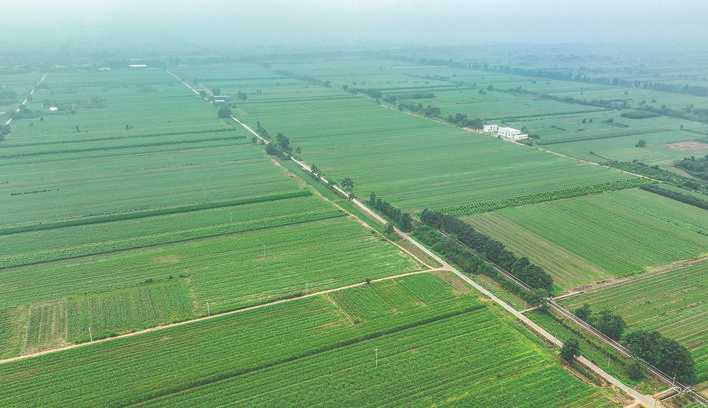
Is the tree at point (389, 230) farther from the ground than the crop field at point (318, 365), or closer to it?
farther from the ground

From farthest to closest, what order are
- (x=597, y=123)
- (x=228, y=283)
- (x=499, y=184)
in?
1. (x=597, y=123)
2. (x=499, y=184)
3. (x=228, y=283)

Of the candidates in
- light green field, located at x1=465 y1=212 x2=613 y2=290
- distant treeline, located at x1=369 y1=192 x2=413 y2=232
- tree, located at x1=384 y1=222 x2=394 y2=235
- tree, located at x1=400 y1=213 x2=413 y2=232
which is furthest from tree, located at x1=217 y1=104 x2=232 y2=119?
light green field, located at x1=465 y1=212 x2=613 y2=290

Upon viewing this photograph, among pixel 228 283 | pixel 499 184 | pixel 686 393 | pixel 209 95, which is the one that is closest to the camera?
pixel 686 393

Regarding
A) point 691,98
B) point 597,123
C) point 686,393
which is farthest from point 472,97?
point 686,393

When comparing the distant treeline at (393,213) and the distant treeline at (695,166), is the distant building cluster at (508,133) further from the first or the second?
the distant treeline at (393,213)

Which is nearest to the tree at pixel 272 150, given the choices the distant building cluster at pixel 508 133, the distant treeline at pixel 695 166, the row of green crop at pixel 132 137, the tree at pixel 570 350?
the row of green crop at pixel 132 137

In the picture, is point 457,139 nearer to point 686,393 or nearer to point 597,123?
point 597,123
